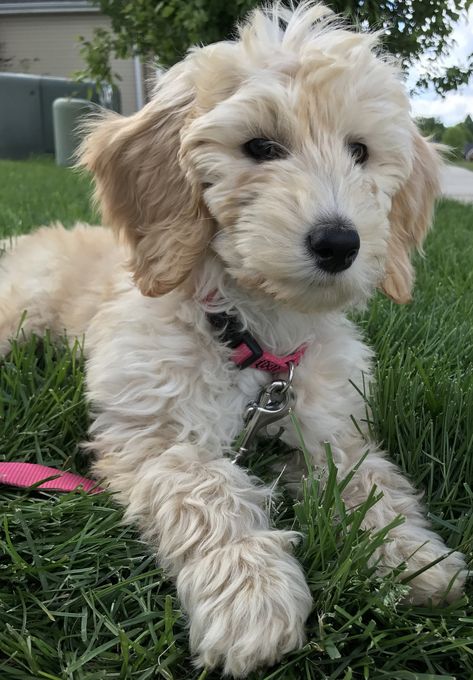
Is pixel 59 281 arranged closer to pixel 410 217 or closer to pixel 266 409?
pixel 266 409

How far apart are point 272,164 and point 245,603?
1.06m

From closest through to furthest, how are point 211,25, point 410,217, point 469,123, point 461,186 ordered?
point 410,217
point 211,25
point 469,123
point 461,186

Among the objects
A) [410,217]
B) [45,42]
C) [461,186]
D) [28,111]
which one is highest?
[410,217]

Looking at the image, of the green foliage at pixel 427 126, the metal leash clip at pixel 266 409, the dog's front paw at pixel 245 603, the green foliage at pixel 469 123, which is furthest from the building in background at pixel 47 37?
the dog's front paw at pixel 245 603

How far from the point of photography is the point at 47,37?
21438 millimetres

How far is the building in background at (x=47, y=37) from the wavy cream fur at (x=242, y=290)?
19627mm

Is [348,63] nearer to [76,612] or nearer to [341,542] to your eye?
[341,542]

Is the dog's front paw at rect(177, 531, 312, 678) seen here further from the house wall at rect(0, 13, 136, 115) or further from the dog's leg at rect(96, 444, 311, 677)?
the house wall at rect(0, 13, 136, 115)

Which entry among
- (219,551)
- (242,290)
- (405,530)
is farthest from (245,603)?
(242,290)

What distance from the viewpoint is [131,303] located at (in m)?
2.11

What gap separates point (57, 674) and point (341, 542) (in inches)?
25.4

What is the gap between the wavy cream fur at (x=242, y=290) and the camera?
4.76 ft

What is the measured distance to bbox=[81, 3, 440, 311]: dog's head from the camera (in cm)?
158

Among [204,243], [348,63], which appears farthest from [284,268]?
[348,63]
